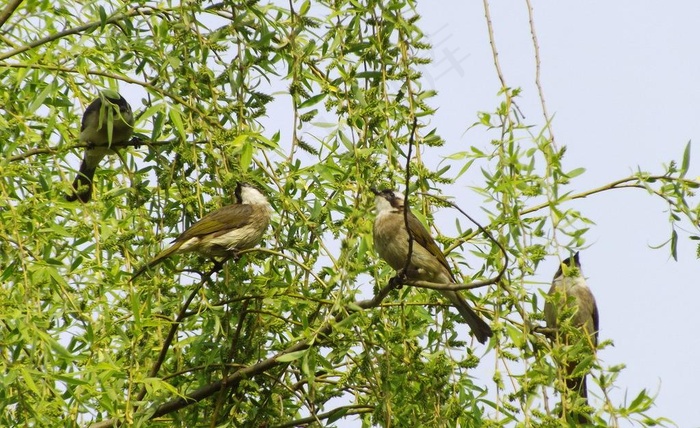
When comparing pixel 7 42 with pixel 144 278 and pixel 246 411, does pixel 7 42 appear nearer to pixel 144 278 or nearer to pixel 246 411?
pixel 144 278

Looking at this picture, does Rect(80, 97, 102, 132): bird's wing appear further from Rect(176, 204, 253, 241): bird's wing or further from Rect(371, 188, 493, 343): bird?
Rect(371, 188, 493, 343): bird

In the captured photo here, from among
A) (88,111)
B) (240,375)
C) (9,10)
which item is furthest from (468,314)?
(88,111)

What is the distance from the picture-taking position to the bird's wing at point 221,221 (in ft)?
15.0

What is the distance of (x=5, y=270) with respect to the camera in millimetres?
4156

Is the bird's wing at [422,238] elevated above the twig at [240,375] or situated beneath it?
elevated above

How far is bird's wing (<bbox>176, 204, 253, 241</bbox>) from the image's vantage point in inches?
181

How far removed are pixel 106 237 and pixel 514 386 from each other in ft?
6.00

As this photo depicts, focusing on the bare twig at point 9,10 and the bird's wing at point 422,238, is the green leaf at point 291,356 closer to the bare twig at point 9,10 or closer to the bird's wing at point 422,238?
the bird's wing at point 422,238

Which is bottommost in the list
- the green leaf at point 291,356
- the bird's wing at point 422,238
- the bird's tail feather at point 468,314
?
the green leaf at point 291,356

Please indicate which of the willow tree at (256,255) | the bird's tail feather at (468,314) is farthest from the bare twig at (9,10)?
the bird's tail feather at (468,314)

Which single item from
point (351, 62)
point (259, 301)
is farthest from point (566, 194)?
point (259, 301)

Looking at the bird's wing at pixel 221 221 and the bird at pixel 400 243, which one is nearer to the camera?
the bird's wing at pixel 221 221

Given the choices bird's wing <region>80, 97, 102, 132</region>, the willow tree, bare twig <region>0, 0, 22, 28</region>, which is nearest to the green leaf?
the willow tree

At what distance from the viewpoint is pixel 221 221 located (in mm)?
4934
